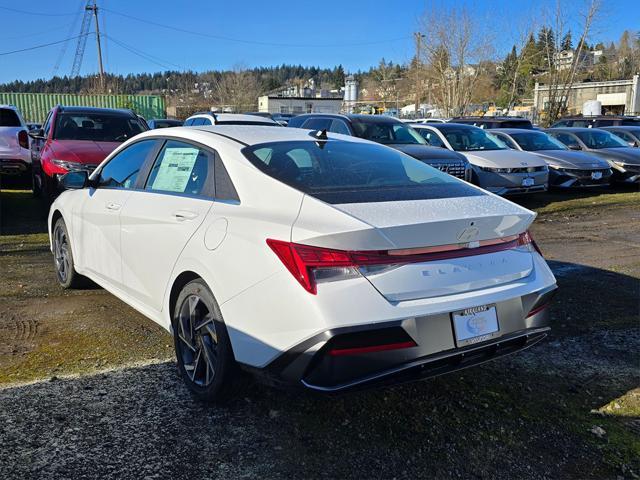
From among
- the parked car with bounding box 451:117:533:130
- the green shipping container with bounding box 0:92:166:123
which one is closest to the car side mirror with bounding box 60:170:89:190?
the parked car with bounding box 451:117:533:130

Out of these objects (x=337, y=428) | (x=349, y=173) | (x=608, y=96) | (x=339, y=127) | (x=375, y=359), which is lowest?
(x=337, y=428)

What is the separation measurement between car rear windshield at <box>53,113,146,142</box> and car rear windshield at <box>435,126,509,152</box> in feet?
21.2

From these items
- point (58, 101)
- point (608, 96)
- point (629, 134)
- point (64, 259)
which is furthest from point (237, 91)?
point (64, 259)

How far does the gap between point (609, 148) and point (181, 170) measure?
44.9 ft

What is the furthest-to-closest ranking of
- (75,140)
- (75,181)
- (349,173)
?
(75,140), (75,181), (349,173)

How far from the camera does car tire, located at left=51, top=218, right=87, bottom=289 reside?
17.4ft

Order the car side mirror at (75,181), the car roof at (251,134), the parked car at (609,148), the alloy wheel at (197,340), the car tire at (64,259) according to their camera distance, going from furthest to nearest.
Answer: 1. the parked car at (609,148)
2. the car tire at (64,259)
3. the car side mirror at (75,181)
4. the car roof at (251,134)
5. the alloy wheel at (197,340)

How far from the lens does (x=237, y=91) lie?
227ft

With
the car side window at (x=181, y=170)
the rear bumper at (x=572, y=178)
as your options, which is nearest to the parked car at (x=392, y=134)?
the rear bumper at (x=572, y=178)

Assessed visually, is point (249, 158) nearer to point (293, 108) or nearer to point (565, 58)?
point (565, 58)

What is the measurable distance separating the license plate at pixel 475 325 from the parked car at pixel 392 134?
7.02 m

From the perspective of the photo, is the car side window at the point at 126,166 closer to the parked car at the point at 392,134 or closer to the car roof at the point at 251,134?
the car roof at the point at 251,134

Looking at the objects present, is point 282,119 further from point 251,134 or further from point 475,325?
point 475,325

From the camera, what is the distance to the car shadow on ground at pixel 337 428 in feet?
9.10
